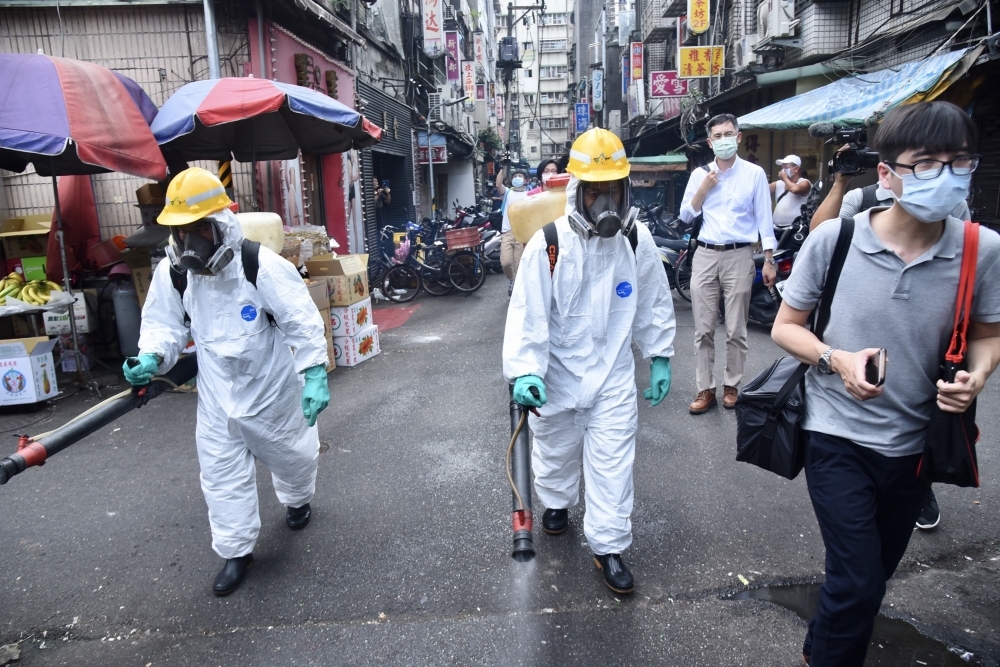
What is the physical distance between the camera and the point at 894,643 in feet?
8.64

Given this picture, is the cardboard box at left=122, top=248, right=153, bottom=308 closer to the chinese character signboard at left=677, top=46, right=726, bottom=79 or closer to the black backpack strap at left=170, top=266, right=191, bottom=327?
the black backpack strap at left=170, top=266, right=191, bottom=327

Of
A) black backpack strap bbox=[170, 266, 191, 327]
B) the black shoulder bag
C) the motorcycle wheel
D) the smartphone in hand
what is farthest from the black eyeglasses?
the motorcycle wheel

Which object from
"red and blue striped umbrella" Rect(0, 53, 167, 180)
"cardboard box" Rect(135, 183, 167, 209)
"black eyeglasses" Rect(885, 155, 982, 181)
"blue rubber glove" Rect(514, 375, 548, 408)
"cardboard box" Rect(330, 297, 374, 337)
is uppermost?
"red and blue striped umbrella" Rect(0, 53, 167, 180)

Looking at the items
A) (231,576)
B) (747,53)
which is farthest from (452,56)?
(231,576)

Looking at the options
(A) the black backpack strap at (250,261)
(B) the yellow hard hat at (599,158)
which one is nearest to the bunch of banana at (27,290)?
(A) the black backpack strap at (250,261)

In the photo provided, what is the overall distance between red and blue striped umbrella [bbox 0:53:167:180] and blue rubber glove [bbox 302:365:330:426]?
11.2ft

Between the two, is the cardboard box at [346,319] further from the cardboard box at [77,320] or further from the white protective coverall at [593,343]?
the white protective coverall at [593,343]

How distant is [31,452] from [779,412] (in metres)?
2.60

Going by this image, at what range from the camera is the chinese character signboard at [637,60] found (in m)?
23.1

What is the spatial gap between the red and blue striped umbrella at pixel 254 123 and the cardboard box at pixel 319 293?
1.55 meters

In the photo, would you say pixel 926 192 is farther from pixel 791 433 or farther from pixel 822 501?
pixel 822 501

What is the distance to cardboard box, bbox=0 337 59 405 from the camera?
234 inches

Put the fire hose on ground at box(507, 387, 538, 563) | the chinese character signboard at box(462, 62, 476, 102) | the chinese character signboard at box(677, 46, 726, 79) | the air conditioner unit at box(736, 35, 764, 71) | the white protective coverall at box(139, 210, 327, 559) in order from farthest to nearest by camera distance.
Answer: the chinese character signboard at box(462, 62, 476, 102)
the chinese character signboard at box(677, 46, 726, 79)
the air conditioner unit at box(736, 35, 764, 71)
the white protective coverall at box(139, 210, 327, 559)
the fire hose on ground at box(507, 387, 538, 563)

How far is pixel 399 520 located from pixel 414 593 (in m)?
0.74
